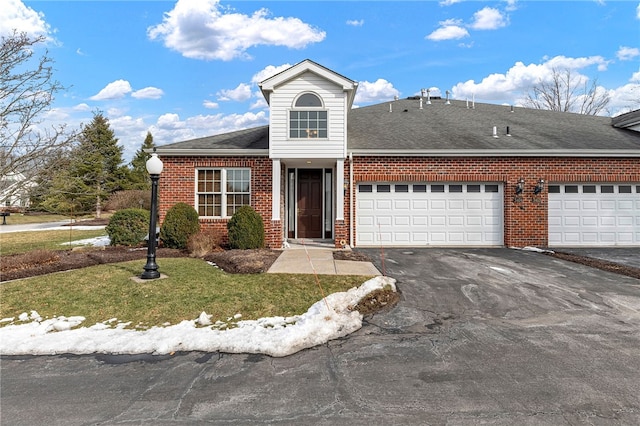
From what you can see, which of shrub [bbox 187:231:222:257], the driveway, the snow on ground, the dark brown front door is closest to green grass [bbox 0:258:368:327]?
the snow on ground

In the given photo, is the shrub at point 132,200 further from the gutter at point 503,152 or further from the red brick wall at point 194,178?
the gutter at point 503,152

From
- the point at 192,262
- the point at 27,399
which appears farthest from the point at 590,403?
the point at 192,262

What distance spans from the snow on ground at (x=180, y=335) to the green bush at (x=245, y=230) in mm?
5416

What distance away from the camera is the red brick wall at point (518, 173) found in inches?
456

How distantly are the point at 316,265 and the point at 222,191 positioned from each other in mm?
5082

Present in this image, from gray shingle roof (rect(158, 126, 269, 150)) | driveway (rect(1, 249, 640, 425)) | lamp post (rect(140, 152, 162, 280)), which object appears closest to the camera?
driveway (rect(1, 249, 640, 425))

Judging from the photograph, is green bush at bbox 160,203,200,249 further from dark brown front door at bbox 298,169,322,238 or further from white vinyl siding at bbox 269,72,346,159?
dark brown front door at bbox 298,169,322,238

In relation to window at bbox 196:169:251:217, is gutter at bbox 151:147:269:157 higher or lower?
higher

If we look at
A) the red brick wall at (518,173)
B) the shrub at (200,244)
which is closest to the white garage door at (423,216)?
the red brick wall at (518,173)

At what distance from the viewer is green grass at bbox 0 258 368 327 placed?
5.21 meters

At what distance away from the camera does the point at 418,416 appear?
2838 millimetres

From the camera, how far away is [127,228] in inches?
452

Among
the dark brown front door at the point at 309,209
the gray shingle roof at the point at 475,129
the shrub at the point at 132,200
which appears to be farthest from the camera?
the shrub at the point at 132,200

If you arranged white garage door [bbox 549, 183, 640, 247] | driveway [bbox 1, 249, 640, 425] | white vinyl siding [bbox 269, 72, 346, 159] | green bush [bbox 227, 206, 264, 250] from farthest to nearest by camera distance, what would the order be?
white garage door [bbox 549, 183, 640, 247] → white vinyl siding [bbox 269, 72, 346, 159] → green bush [bbox 227, 206, 264, 250] → driveway [bbox 1, 249, 640, 425]
